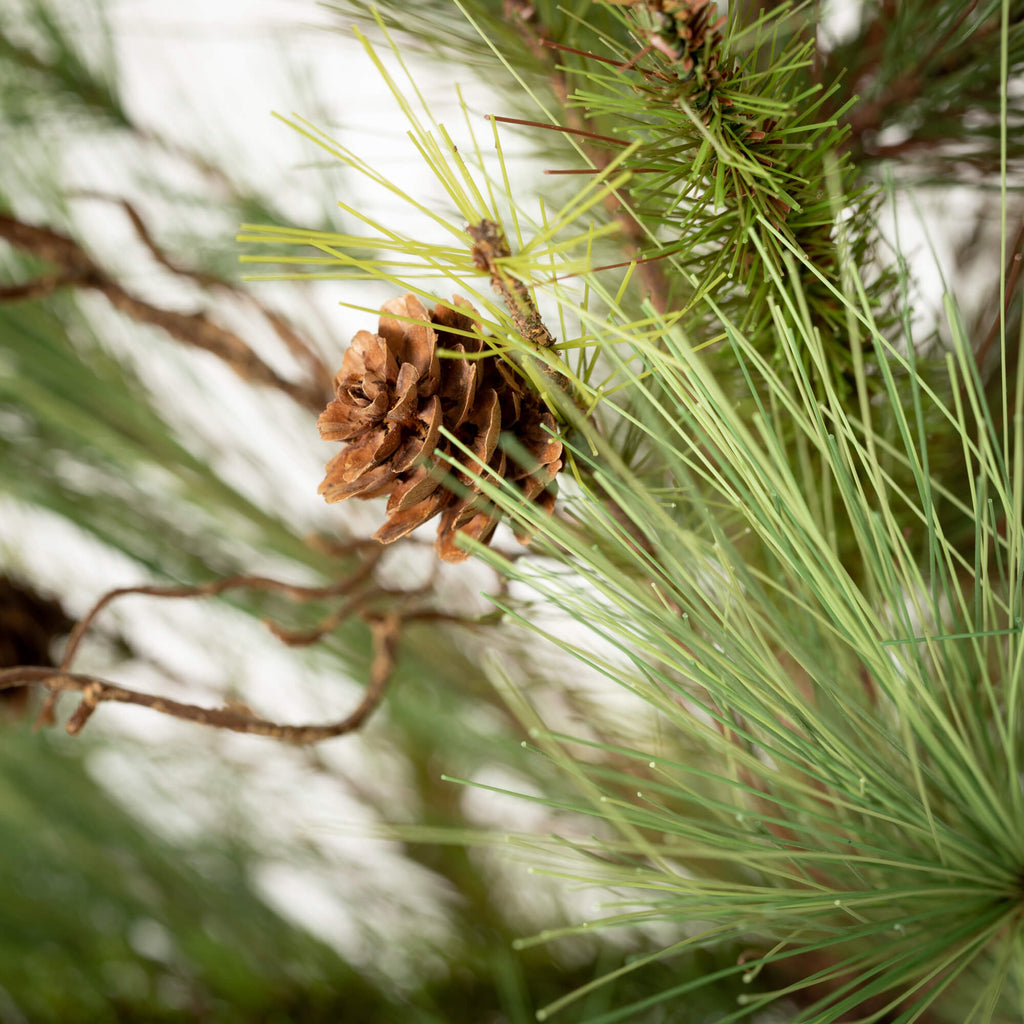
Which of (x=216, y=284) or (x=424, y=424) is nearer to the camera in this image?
(x=424, y=424)

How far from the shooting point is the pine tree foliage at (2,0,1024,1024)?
14 cm

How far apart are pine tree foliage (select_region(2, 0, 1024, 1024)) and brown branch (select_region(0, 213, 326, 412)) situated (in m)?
0.07

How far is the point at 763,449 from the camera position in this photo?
195 mm

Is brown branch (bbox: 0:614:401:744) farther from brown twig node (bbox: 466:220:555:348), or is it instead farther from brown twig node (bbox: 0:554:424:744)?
brown twig node (bbox: 466:220:555:348)

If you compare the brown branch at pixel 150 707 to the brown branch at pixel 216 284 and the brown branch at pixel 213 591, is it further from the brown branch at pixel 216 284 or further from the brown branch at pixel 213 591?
the brown branch at pixel 216 284

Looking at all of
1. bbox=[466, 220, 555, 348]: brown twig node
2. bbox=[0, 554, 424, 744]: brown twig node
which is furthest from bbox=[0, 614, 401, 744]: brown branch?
bbox=[466, 220, 555, 348]: brown twig node

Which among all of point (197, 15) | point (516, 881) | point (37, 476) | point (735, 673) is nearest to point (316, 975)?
point (516, 881)

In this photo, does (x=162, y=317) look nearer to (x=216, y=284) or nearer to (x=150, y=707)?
(x=216, y=284)

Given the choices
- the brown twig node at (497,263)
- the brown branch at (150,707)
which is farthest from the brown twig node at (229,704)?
the brown twig node at (497,263)

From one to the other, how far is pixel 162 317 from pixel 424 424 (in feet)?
0.47

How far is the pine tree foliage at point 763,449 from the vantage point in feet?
0.45

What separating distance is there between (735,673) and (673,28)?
0.11m

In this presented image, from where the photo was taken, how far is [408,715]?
1.37 ft

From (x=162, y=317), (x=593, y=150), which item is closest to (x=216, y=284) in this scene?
(x=162, y=317)
